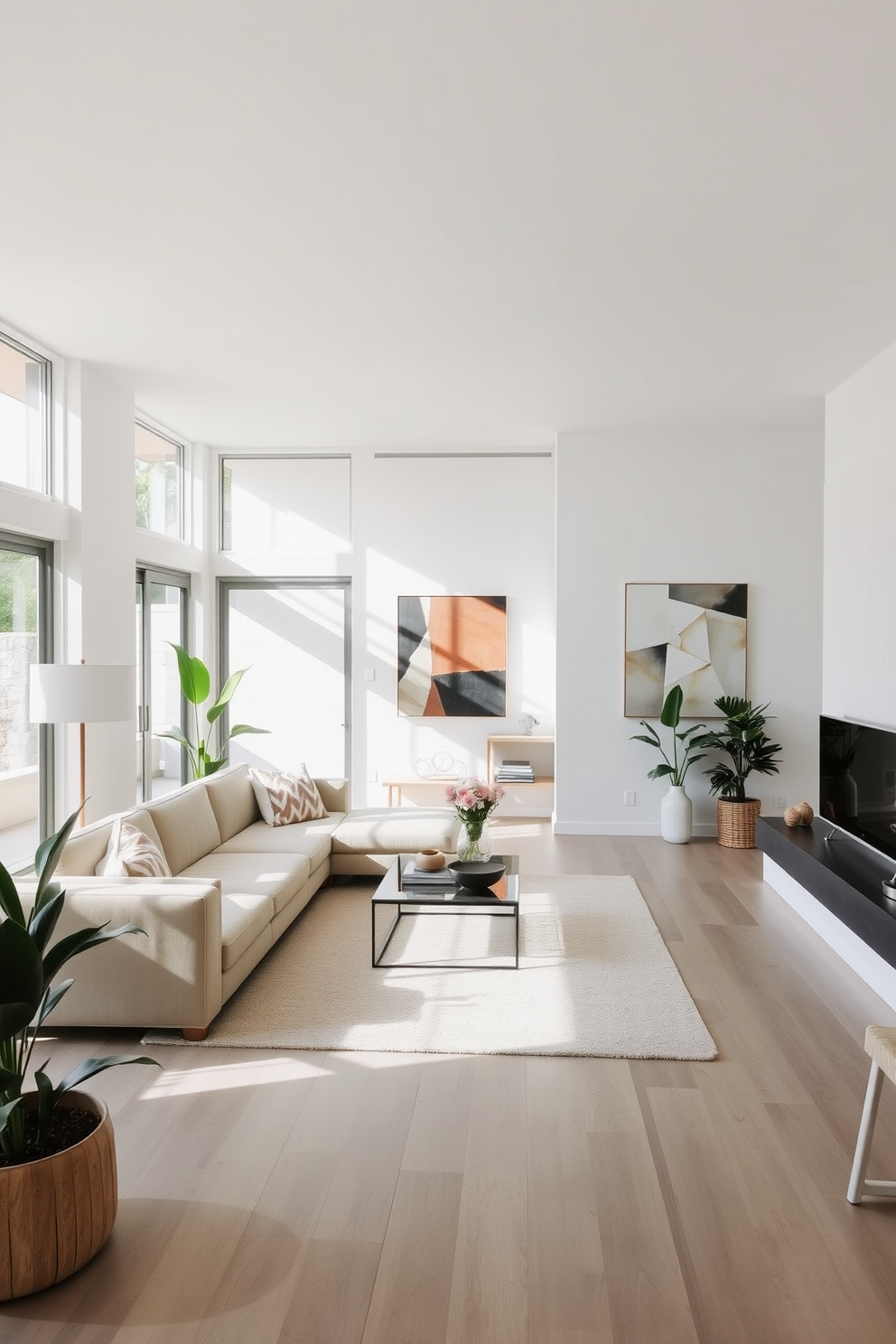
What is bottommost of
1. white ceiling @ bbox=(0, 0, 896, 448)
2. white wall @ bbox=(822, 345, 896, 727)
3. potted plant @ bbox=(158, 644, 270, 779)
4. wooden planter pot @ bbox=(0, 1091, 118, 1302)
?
wooden planter pot @ bbox=(0, 1091, 118, 1302)

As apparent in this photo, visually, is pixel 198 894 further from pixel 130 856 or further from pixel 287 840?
pixel 287 840

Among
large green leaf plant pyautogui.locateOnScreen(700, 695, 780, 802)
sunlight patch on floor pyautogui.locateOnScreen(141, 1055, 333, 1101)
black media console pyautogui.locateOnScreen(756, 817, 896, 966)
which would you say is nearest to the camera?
sunlight patch on floor pyautogui.locateOnScreen(141, 1055, 333, 1101)

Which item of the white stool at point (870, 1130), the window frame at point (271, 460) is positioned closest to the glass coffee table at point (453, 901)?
the white stool at point (870, 1130)

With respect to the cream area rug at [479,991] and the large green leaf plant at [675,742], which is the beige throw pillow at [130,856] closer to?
the cream area rug at [479,991]

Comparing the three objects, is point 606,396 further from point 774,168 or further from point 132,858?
point 132,858

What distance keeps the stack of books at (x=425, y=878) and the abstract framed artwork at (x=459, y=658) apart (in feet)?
9.49

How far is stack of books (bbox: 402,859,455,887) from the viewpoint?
164 inches

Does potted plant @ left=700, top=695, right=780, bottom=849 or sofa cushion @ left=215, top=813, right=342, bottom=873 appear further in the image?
potted plant @ left=700, top=695, right=780, bottom=849

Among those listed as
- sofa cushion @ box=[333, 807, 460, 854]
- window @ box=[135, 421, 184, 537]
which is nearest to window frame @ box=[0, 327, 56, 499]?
window @ box=[135, 421, 184, 537]

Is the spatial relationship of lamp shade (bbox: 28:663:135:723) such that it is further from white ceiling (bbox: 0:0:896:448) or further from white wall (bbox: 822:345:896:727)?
white wall (bbox: 822:345:896:727)

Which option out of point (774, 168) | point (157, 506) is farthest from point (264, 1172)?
point (157, 506)

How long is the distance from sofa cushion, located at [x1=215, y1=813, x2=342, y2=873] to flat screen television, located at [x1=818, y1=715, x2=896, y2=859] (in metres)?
2.70

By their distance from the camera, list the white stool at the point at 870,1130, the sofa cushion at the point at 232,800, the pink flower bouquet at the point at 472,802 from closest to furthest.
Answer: the white stool at the point at 870,1130
the pink flower bouquet at the point at 472,802
the sofa cushion at the point at 232,800

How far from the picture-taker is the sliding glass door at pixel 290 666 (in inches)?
290
